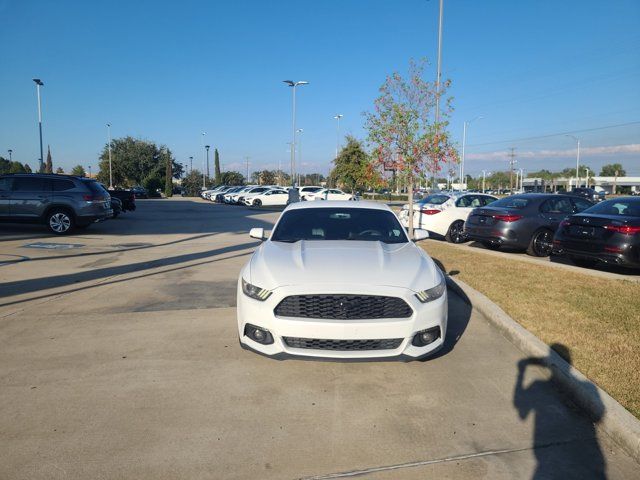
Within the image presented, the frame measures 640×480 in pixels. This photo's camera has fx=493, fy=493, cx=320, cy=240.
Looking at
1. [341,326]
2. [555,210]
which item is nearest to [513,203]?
[555,210]

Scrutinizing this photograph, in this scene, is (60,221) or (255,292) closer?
(255,292)

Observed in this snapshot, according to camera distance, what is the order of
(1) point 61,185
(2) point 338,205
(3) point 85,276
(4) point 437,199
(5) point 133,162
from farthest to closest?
(5) point 133,162 < (1) point 61,185 < (4) point 437,199 < (3) point 85,276 < (2) point 338,205

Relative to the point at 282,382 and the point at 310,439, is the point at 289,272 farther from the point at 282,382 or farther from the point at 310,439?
the point at 310,439

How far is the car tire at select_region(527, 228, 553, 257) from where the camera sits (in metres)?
11.3

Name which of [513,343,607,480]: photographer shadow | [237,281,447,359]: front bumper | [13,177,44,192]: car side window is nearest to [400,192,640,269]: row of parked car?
[513,343,607,480]: photographer shadow

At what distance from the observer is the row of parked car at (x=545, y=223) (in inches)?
332

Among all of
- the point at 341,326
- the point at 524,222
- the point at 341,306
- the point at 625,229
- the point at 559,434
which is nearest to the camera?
Result: the point at 559,434

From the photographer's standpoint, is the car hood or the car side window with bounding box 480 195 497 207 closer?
the car hood

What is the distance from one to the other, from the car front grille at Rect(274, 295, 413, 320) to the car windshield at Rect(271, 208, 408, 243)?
160cm

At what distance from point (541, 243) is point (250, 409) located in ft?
31.3

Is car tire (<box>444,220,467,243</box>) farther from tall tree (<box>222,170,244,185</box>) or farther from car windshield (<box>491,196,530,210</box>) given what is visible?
tall tree (<box>222,170,244,185</box>)

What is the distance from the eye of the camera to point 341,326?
396cm

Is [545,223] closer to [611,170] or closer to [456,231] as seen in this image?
[456,231]

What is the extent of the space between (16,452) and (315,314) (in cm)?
225
